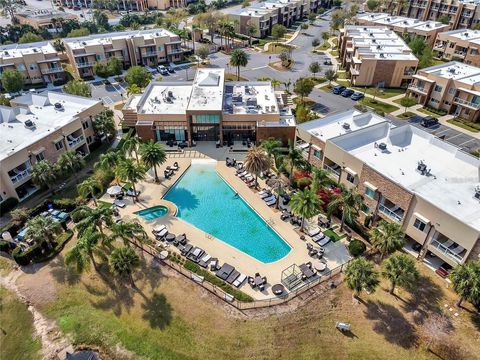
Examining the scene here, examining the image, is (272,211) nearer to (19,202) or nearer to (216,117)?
(216,117)

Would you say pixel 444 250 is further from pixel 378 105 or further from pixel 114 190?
pixel 378 105

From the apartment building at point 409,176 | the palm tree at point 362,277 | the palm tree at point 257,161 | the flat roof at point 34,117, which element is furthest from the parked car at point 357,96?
the flat roof at point 34,117

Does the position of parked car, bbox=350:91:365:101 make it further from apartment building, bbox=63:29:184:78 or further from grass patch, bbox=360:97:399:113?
apartment building, bbox=63:29:184:78

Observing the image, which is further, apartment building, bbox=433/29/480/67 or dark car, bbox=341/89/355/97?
apartment building, bbox=433/29/480/67

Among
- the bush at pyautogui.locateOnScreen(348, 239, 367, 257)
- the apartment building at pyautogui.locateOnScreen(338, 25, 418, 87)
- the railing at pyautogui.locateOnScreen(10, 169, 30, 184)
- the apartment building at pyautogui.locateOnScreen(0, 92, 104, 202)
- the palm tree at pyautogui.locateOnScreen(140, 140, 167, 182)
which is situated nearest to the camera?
the bush at pyautogui.locateOnScreen(348, 239, 367, 257)

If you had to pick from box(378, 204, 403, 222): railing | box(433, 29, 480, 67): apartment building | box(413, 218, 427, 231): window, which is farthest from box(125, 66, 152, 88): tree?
box(433, 29, 480, 67): apartment building

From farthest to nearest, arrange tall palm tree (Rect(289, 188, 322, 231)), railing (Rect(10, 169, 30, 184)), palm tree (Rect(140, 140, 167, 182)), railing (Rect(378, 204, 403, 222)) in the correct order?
palm tree (Rect(140, 140, 167, 182)) → railing (Rect(10, 169, 30, 184)) → railing (Rect(378, 204, 403, 222)) → tall palm tree (Rect(289, 188, 322, 231))

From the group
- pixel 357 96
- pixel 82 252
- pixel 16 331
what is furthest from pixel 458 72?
pixel 16 331
